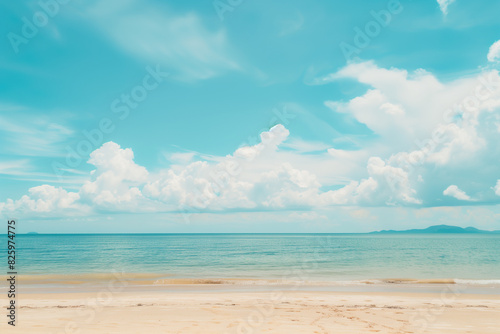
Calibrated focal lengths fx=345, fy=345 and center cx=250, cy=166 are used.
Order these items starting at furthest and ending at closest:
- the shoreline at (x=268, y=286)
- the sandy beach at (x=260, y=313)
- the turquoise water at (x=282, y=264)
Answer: the turquoise water at (x=282, y=264) → the shoreline at (x=268, y=286) → the sandy beach at (x=260, y=313)

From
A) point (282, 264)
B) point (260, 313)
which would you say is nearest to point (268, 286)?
point (260, 313)

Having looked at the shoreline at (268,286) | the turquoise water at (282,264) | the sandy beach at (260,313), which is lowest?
the turquoise water at (282,264)

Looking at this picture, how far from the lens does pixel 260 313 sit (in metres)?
15.8

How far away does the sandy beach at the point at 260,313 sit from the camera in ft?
42.0

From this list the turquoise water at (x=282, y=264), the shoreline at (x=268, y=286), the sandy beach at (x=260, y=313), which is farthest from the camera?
the turquoise water at (x=282, y=264)

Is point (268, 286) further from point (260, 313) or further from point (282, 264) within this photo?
point (282, 264)

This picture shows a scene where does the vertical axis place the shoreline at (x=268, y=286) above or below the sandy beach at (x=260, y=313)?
below

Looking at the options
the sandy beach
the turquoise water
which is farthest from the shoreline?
the turquoise water

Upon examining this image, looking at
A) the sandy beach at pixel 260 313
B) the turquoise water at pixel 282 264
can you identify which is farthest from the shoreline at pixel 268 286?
the turquoise water at pixel 282 264

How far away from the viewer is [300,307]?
1755cm

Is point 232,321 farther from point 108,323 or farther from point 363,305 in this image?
point 363,305

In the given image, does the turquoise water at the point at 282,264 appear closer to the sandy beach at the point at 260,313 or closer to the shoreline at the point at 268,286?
the shoreline at the point at 268,286

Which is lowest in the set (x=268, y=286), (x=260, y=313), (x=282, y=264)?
(x=282, y=264)

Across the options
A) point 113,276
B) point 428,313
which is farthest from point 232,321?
point 113,276
